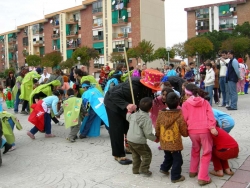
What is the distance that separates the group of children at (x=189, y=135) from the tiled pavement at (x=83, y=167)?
6.3 inches

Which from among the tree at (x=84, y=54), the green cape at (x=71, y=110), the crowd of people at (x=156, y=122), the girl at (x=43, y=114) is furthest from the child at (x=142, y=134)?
the tree at (x=84, y=54)

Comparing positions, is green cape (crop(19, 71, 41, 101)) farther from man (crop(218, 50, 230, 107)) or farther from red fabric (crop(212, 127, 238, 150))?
red fabric (crop(212, 127, 238, 150))

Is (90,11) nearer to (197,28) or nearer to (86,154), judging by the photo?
(197,28)

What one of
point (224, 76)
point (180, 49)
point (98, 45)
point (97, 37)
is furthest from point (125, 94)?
point (97, 37)

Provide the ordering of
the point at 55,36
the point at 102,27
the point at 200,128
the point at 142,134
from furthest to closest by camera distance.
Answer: the point at 55,36 < the point at 102,27 < the point at 142,134 < the point at 200,128

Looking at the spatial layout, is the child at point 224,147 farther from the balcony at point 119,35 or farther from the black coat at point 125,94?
the balcony at point 119,35

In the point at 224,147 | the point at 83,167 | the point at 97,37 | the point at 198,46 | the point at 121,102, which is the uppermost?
the point at 97,37

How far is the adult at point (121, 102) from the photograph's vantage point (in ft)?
16.1

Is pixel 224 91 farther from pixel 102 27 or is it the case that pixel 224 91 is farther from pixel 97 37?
pixel 97 37

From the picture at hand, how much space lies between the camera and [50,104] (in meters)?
7.52

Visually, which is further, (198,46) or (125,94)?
(198,46)

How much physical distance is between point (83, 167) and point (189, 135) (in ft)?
6.09

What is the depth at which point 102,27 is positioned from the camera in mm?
53250

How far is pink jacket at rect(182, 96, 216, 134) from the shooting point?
13.9 ft
